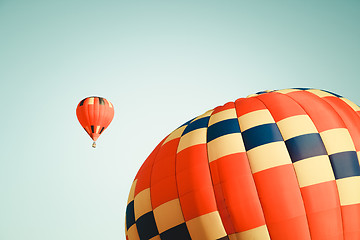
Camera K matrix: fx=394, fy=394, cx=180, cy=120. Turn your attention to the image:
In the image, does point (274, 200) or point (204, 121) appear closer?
point (274, 200)

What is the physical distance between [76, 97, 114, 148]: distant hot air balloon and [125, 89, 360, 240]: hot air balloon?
9920mm

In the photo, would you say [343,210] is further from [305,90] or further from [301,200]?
[305,90]

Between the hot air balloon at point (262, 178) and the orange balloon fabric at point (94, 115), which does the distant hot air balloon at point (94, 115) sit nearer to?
the orange balloon fabric at point (94, 115)

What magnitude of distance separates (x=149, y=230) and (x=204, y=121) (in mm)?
1802

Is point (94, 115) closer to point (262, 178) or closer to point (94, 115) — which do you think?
point (94, 115)

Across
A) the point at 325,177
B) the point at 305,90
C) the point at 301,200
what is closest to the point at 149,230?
the point at 301,200

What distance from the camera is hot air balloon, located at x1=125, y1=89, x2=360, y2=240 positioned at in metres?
4.86

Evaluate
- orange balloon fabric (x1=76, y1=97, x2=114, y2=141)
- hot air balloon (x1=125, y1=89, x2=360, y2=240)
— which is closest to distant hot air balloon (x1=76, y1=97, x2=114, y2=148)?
orange balloon fabric (x1=76, y1=97, x2=114, y2=141)

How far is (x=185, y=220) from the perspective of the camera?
5.16 m

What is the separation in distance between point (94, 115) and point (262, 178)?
11.3 meters

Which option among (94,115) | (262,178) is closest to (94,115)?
(94,115)

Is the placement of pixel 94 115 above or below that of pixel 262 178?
above

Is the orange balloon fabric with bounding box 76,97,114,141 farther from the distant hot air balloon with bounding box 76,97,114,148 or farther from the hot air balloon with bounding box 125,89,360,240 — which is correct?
the hot air balloon with bounding box 125,89,360,240

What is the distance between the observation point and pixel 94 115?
50.5 feet
